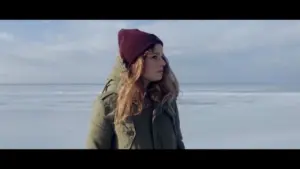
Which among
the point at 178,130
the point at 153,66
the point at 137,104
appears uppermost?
the point at 153,66

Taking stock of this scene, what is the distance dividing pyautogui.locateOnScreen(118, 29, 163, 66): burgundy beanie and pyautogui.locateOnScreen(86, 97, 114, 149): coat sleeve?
24 centimetres

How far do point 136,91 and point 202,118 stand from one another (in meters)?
0.50

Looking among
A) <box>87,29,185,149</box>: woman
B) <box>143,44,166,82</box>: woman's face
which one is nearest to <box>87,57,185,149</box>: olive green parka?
<box>87,29,185,149</box>: woman

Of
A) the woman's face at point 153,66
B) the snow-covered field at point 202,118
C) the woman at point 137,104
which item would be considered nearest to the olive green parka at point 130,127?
the woman at point 137,104

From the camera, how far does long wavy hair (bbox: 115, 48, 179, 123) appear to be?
206 centimetres

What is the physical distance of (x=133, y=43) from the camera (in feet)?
6.88

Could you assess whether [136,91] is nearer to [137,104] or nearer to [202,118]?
[137,104]

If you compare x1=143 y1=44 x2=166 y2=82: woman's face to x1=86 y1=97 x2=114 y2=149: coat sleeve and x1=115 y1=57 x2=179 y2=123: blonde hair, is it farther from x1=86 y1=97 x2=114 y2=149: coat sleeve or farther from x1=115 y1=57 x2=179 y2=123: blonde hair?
x1=86 y1=97 x2=114 y2=149: coat sleeve

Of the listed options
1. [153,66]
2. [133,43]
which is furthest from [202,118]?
[133,43]

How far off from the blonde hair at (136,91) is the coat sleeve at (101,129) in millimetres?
67

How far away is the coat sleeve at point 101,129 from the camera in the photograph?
6.57ft

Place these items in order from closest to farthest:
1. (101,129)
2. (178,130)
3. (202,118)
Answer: (101,129) < (178,130) < (202,118)
